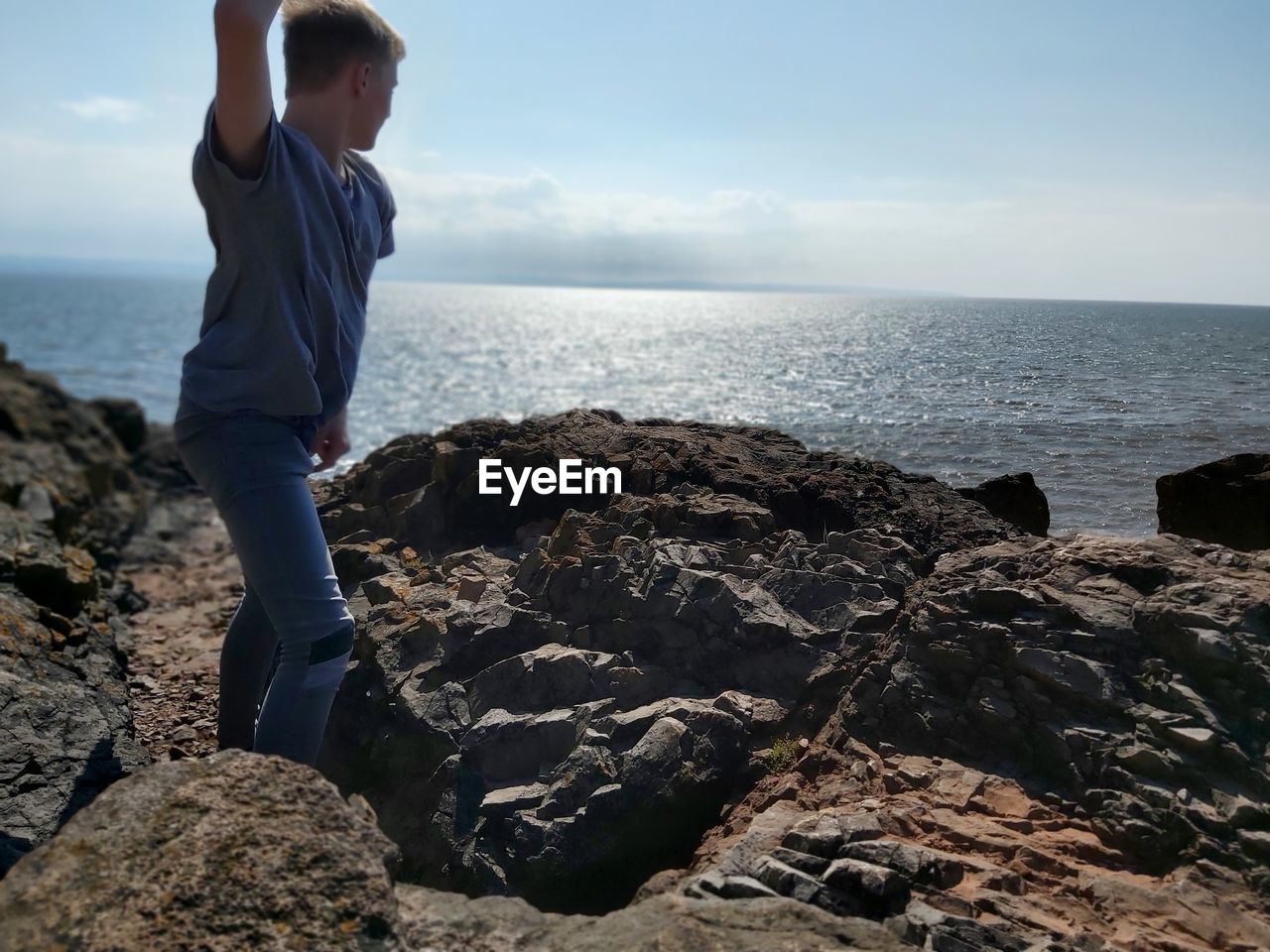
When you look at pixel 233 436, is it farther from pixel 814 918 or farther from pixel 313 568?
pixel 814 918

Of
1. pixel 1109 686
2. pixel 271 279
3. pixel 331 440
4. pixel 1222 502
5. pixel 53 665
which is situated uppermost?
pixel 271 279

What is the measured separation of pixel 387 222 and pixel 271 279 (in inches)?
36.5

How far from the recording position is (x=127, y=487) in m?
15.6

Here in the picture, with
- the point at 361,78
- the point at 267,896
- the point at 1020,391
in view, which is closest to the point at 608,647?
the point at 267,896

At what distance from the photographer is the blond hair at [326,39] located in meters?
3.19

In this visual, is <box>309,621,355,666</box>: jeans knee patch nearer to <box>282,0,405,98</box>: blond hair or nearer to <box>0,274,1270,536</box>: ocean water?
<box>282,0,405,98</box>: blond hair

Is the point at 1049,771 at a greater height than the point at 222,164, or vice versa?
the point at 222,164

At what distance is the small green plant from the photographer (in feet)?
12.6

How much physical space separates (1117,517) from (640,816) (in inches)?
107

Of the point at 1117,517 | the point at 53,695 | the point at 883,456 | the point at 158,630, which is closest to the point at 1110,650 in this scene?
the point at 1117,517

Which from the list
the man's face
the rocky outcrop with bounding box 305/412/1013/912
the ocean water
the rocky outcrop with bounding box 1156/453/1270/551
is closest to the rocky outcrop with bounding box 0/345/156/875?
the rocky outcrop with bounding box 305/412/1013/912

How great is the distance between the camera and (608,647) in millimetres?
4648

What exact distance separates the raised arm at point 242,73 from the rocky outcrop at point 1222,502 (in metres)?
4.07

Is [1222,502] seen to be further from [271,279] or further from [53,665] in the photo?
[53,665]
